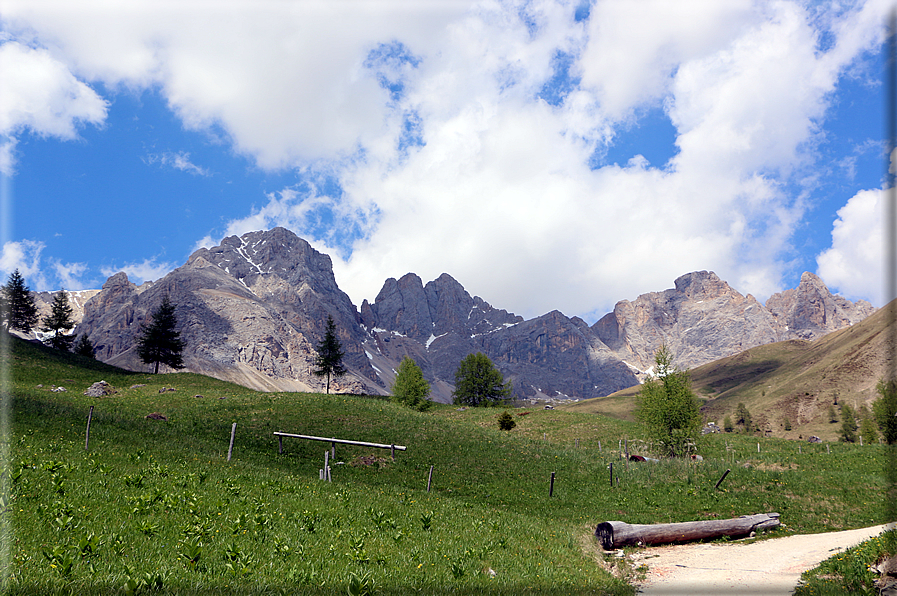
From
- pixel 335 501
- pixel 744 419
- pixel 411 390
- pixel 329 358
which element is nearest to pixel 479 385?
pixel 411 390

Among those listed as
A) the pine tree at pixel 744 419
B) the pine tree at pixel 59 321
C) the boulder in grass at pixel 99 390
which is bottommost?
the pine tree at pixel 744 419

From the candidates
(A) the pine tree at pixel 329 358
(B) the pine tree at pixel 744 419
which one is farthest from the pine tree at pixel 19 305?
(B) the pine tree at pixel 744 419

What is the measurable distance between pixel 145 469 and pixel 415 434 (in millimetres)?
26718

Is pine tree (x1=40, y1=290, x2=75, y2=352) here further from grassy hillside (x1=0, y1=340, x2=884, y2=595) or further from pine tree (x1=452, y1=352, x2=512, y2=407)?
pine tree (x1=452, y1=352, x2=512, y2=407)

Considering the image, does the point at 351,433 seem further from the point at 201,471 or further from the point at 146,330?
the point at 146,330

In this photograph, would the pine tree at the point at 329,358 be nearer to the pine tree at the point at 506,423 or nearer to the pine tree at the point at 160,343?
the pine tree at the point at 160,343

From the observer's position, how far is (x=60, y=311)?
94750 millimetres

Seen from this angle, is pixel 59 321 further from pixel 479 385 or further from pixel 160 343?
pixel 479 385

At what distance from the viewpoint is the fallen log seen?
18.8 meters

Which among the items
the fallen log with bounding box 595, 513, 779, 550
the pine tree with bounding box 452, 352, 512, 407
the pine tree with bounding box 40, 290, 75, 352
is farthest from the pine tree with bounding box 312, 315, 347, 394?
the fallen log with bounding box 595, 513, 779, 550

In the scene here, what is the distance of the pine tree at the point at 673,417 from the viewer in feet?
136

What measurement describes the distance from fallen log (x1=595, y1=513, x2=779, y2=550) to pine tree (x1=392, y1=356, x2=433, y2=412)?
5182 cm

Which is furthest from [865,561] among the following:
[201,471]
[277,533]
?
[201,471]

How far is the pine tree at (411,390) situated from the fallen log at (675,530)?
2040 inches
